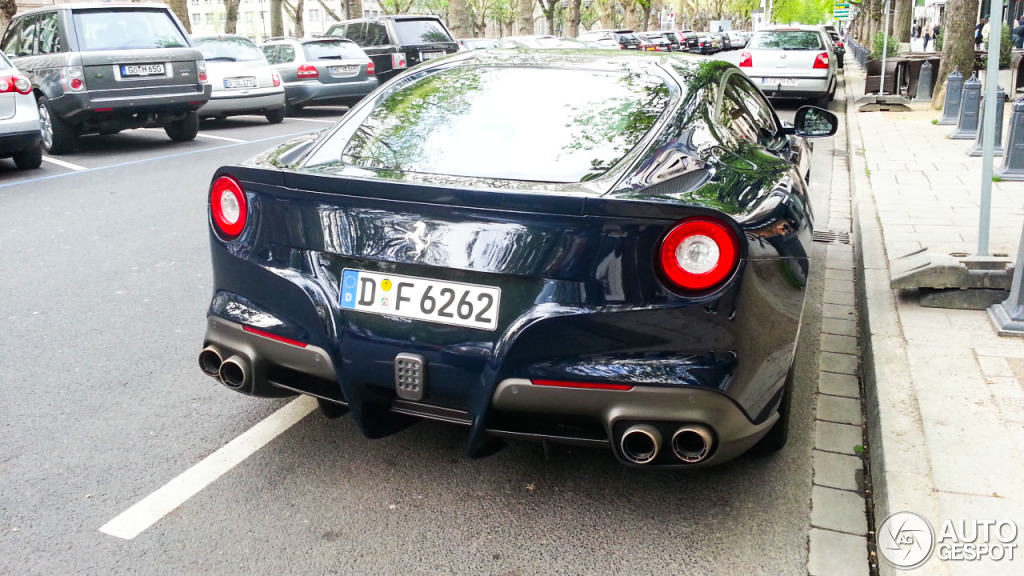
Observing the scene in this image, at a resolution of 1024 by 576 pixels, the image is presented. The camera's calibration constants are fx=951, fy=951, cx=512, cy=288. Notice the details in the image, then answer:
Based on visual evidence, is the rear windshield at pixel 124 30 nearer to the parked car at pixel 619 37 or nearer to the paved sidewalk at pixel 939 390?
the paved sidewalk at pixel 939 390

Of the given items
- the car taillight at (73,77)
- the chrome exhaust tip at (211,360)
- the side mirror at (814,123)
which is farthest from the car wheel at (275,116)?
the chrome exhaust tip at (211,360)

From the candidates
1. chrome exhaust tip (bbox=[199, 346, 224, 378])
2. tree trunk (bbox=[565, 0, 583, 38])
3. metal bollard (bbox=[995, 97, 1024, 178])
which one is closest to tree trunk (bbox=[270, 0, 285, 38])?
tree trunk (bbox=[565, 0, 583, 38])

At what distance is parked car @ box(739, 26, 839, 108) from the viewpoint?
1720cm

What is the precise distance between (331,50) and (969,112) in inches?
427

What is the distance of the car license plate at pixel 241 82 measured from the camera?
1507 cm

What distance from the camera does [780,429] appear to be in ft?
11.3

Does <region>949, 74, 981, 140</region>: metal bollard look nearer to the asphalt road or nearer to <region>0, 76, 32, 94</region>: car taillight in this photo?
the asphalt road

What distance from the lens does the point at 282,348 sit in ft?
10.2

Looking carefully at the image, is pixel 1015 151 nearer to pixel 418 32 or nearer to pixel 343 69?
pixel 343 69

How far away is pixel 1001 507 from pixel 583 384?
54.0 inches

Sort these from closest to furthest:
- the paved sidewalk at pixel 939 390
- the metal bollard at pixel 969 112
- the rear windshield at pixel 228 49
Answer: the paved sidewalk at pixel 939 390 < the metal bollard at pixel 969 112 < the rear windshield at pixel 228 49

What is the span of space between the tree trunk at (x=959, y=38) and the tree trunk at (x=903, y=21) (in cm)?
1415

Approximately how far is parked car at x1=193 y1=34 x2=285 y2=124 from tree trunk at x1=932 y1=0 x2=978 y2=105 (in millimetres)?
10852

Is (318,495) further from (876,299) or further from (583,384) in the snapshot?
(876,299)
